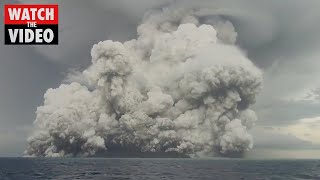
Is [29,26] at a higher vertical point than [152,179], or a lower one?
higher

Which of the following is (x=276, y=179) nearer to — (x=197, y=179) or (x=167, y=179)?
(x=197, y=179)

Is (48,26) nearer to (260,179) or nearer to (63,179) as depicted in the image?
(63,179)

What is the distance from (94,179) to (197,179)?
18550mm

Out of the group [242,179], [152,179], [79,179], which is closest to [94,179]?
[79,179]

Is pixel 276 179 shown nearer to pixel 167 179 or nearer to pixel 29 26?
pixel 167 179

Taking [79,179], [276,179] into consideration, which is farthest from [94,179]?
[276,179]

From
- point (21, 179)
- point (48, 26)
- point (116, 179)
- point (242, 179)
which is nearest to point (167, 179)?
point (116, 179)

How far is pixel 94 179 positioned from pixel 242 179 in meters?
27.0

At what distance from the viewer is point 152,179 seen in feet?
229

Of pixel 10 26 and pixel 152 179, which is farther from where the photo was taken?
pixel 152 179

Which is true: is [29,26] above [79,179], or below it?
above

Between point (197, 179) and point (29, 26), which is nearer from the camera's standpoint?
point (29, 26)

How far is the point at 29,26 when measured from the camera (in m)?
52.4

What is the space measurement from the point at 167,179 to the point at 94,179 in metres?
13.0
